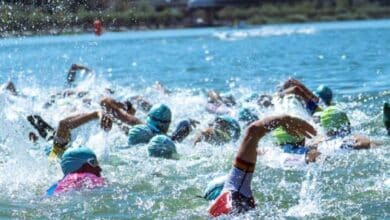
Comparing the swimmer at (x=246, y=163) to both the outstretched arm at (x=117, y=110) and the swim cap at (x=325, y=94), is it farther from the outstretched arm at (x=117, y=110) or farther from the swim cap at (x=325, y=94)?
the swim cap at (x=325, y=94)

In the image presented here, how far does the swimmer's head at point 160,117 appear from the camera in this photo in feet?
38.6

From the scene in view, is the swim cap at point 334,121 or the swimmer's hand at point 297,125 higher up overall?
the swimmer's hand at point 297,125

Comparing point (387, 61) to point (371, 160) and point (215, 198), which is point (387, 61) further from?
point (215, 198)

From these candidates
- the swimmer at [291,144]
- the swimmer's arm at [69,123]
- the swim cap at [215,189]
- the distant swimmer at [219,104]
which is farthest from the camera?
the distant swimmer at [219,104]

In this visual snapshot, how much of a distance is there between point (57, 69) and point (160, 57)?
9.95 meters

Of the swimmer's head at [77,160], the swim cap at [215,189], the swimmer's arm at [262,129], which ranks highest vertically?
the swimmer's arm at [262,129]

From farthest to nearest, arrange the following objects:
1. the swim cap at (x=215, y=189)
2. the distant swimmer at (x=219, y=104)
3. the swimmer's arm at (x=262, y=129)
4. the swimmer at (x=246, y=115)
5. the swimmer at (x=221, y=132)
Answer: the distant swimmer at (x=219, y=104)
the swimmer at (x=246, y=115)
the swimmer at (x=221, y=132)
the swim cap at (x=215, y=189)
the swimmer's arm at (x=262, y=129)

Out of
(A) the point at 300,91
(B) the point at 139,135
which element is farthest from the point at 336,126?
(B) the point at 139,135

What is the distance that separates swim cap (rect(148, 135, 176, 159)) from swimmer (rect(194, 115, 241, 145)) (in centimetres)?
86

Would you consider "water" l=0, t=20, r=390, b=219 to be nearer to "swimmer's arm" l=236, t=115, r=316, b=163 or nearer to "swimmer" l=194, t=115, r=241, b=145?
"swimmer" l=194, t=115, r=241, b=145

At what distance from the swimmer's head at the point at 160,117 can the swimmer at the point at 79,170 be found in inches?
125

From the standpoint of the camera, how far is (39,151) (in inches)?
461

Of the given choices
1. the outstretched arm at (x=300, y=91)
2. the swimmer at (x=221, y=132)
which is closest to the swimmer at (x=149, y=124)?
the swimmer at (x=221, y=132)

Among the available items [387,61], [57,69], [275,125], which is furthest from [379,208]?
[57,69]
